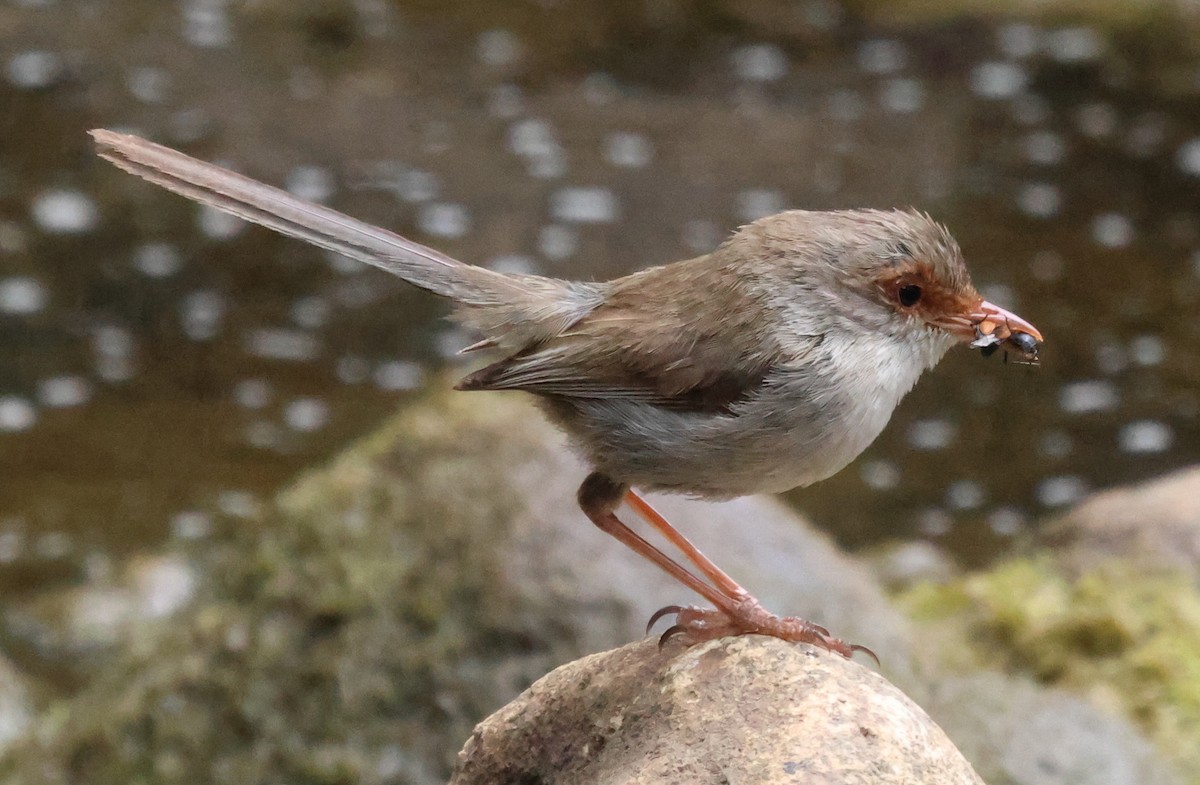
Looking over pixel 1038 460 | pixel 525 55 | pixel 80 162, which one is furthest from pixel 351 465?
pixel 525 55

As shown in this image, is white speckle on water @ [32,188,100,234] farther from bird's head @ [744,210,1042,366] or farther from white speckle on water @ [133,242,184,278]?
bird's head @ [744,210,1042,366]

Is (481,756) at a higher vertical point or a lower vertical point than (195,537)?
higher

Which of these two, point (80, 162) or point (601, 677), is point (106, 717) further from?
point (80, 162)

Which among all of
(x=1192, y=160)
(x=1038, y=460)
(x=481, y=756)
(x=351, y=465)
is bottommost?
(x=1038, y=460)

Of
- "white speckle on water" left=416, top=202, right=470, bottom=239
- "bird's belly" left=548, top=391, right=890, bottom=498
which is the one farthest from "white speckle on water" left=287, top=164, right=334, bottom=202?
"bird's belly" left=548, top=391, right=890, bottom=498

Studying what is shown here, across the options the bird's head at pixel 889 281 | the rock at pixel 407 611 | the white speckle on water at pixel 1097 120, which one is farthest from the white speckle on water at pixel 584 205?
the bird's head at pixel 889 281

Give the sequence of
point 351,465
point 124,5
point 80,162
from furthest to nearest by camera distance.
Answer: point 124,5 → point 80,162 → point 351,465

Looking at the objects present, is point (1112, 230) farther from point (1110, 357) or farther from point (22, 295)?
point (22, 295)
